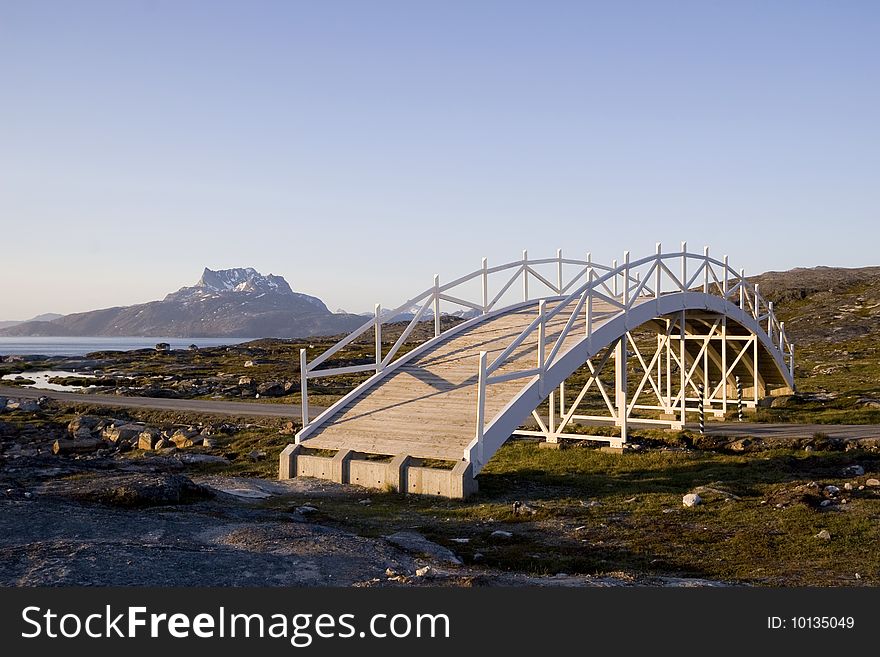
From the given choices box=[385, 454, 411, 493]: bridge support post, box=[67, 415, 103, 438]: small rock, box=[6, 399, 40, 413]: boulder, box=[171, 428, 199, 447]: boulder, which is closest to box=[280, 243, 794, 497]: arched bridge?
box=[385, 454, 411, 493]: bridge support post

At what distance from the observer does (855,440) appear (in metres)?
23.7

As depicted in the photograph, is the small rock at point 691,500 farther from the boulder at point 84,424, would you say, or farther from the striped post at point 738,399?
the boulder at point 84,424

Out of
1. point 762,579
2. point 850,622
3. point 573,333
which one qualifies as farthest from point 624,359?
point 850,622

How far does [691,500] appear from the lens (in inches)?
640

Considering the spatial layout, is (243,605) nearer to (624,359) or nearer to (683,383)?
(624,359)

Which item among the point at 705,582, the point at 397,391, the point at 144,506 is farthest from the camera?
the point at 397,391

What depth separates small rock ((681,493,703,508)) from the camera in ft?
53.1

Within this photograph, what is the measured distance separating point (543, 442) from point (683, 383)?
21.8 ft

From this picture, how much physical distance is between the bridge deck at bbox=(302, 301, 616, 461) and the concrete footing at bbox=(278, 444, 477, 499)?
0.39m

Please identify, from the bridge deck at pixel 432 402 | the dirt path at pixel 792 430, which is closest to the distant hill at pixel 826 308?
the dirt path at pixel 792 430

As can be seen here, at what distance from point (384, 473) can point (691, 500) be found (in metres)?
7.15

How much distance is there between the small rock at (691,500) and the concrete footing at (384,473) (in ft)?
15.4

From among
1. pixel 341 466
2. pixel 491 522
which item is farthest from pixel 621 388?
pixel 491 522

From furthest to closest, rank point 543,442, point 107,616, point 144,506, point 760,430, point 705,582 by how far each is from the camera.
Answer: point 760,430, point 543,442, point 144,506, point 705,582, point 107,616
